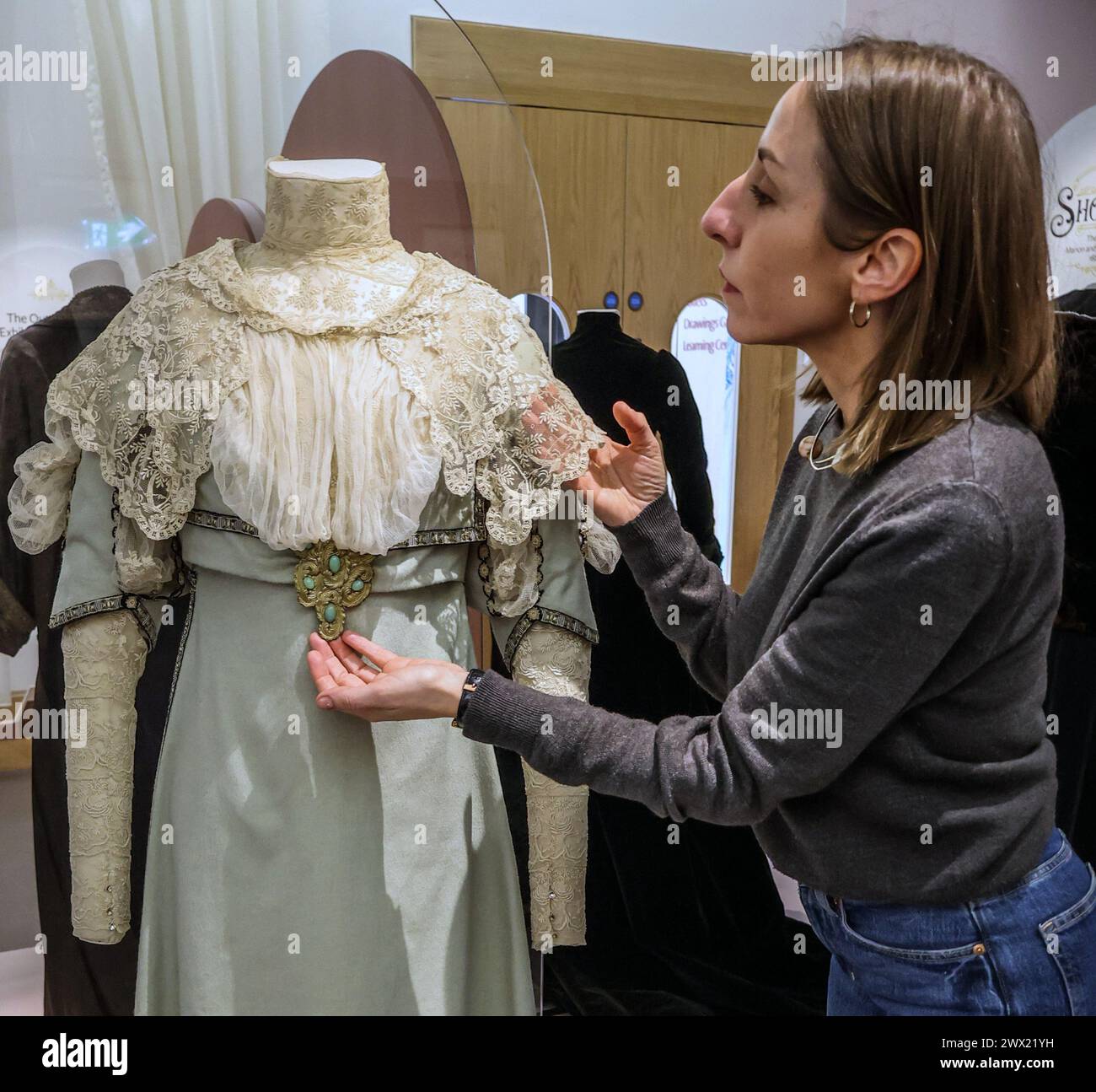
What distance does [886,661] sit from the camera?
88cm

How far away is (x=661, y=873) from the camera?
2154 millimetres

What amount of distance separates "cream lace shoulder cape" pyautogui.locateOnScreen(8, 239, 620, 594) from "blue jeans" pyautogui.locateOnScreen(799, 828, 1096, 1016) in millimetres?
504

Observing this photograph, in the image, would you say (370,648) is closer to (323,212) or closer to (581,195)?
(323,212)

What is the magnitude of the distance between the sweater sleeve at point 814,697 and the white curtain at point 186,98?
62 cm

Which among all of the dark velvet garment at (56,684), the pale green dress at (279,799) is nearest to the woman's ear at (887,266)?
the pale green dress at (279,799)

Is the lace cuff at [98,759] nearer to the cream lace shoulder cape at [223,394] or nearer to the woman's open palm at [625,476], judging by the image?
the cream lace shoulder cape at [223,394]

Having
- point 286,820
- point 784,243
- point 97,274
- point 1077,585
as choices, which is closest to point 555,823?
point 286,820

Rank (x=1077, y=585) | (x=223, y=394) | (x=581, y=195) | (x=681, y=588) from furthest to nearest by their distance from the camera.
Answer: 1. (x=1077, y=585)
2. (x=581, y=195)
3. (x=681, y=588)
4. (x=223, y=394)

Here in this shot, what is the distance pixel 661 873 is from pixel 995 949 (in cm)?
124

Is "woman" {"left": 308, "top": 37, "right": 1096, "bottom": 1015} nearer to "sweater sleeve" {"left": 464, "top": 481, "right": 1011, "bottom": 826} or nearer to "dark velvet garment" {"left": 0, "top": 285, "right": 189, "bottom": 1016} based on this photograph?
"sweater sleeve" {"left": 464, "top": 481, "right": 1011, "bottom": 826}

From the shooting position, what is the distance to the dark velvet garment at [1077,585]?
182cm
